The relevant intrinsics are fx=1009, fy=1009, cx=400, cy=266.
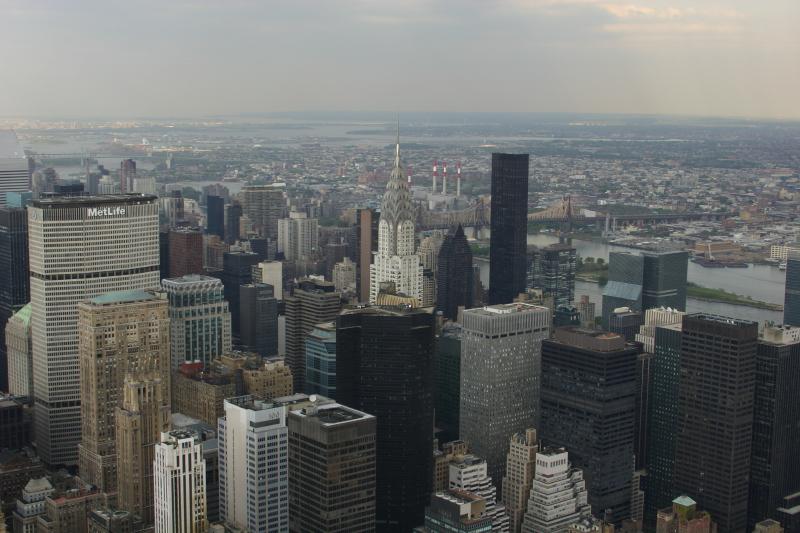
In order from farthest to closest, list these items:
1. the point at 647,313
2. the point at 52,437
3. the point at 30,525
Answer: the point at 647,313 < the point at 52,437 < the point at 30,525

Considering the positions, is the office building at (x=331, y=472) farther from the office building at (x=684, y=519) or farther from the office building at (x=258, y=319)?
the office building at (x=258, y=319)

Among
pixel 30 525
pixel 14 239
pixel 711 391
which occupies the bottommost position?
pixel 30 525

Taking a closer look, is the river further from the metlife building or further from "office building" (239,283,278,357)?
the metlife building

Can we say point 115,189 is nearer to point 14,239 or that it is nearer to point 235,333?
point 14,239

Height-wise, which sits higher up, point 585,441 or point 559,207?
point 559,207

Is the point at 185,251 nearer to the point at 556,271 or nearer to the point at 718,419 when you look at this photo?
the point at 556,271

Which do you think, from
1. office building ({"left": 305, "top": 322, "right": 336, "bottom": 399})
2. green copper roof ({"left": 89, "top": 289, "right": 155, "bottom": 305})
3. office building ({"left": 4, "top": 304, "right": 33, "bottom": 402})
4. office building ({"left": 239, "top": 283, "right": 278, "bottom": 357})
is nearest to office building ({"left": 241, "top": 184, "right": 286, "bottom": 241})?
office building ({"left": 239, "top": 283, "right": 278, "bottom": 357})

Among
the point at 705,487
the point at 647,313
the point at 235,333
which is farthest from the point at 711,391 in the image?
the point at 235,333
